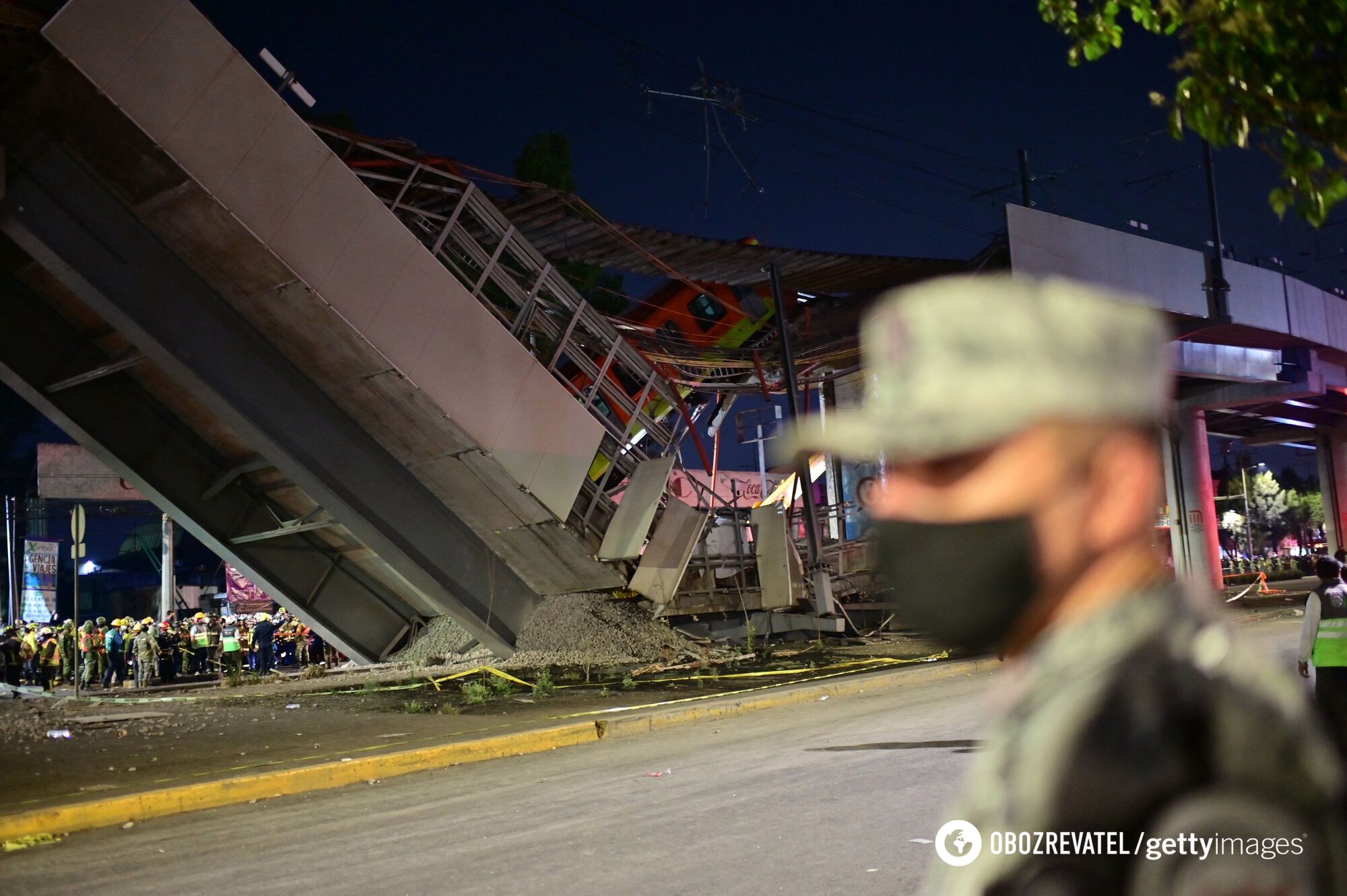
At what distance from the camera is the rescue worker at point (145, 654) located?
2294cm

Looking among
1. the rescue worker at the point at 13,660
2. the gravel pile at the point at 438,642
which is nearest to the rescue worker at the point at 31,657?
the rescue worker at the point at 13,660

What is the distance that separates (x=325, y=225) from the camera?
1346 centimetres

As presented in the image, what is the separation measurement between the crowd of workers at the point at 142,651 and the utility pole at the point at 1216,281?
2622 cm

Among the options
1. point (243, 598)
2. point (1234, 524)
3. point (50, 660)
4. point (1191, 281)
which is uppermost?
point (1191, 281)

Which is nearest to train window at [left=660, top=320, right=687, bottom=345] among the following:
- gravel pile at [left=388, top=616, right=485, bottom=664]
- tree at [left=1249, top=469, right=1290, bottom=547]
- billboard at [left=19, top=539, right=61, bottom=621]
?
gravel pile at [left=388, top=616, right=485, bottom=664]

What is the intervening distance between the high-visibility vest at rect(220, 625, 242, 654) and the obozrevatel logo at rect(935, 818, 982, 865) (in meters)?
27.5

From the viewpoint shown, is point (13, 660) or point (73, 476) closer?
point (13, 660)

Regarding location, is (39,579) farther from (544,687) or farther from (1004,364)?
(1004,364)

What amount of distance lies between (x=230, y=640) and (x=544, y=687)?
45.6 feet

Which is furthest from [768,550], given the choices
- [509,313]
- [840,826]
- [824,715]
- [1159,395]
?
[1159,395]

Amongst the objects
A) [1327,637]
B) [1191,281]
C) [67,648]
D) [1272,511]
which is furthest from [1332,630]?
[1272,511]

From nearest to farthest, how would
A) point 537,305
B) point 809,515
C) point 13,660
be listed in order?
point 537,305
point 809,515
point 13,660

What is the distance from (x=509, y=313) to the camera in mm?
17047

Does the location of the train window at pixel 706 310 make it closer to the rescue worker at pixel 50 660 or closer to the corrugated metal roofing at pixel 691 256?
the corrugated metal roofing at pixel 691 256
